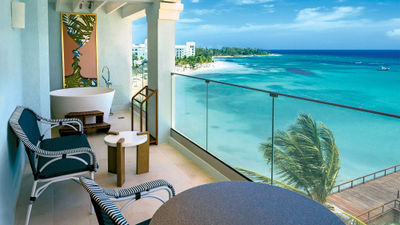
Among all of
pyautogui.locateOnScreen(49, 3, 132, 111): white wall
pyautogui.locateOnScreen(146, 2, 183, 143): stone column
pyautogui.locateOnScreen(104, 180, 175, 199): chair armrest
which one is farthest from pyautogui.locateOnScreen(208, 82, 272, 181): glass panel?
pyautogui.locateOnScreen(49, 3, 132, 111): white wall

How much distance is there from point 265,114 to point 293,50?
30.4 metres

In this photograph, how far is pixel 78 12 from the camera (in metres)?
6.78

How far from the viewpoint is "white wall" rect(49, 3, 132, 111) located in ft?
22.0

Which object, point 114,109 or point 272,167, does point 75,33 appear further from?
point 272,167

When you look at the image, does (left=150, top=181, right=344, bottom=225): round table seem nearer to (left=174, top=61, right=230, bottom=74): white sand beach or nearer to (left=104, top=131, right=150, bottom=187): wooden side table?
(left=104, top=131, right=150, bottom=187): wooden side table

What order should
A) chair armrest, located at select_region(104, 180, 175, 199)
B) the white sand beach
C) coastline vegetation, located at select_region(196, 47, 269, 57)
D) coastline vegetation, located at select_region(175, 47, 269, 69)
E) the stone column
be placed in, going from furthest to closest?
coastline vegetation, located at select_region(196, 47, 269, 57) → the white sand beach → coastline vegetation, located at select_region(175, 47, 269, 69) → the stone column → chair armrest, located at select_region(104, 180, 175, 199)

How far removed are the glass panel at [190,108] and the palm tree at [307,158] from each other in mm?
1386

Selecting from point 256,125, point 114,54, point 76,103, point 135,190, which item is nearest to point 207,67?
point 114,54

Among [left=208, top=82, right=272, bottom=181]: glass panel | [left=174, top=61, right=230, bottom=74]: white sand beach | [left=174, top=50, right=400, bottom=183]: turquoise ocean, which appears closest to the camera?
[left=174, top=50, right=400, bottom=183]: turquoise ocean

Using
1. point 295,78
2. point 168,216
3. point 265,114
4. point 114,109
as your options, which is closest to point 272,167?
point 265,114

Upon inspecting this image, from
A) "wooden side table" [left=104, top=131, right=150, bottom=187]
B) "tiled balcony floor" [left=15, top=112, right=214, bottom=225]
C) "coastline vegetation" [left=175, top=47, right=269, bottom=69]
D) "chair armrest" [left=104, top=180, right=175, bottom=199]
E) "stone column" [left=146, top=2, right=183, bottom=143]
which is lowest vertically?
"tiled balcony floor" [left=15, top=112, right=214, bottom=225]

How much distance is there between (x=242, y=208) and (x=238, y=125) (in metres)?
2.70

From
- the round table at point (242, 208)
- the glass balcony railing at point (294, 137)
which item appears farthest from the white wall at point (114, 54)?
the round table at point (242, 208)

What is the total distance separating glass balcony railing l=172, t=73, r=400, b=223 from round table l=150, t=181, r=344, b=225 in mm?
859
